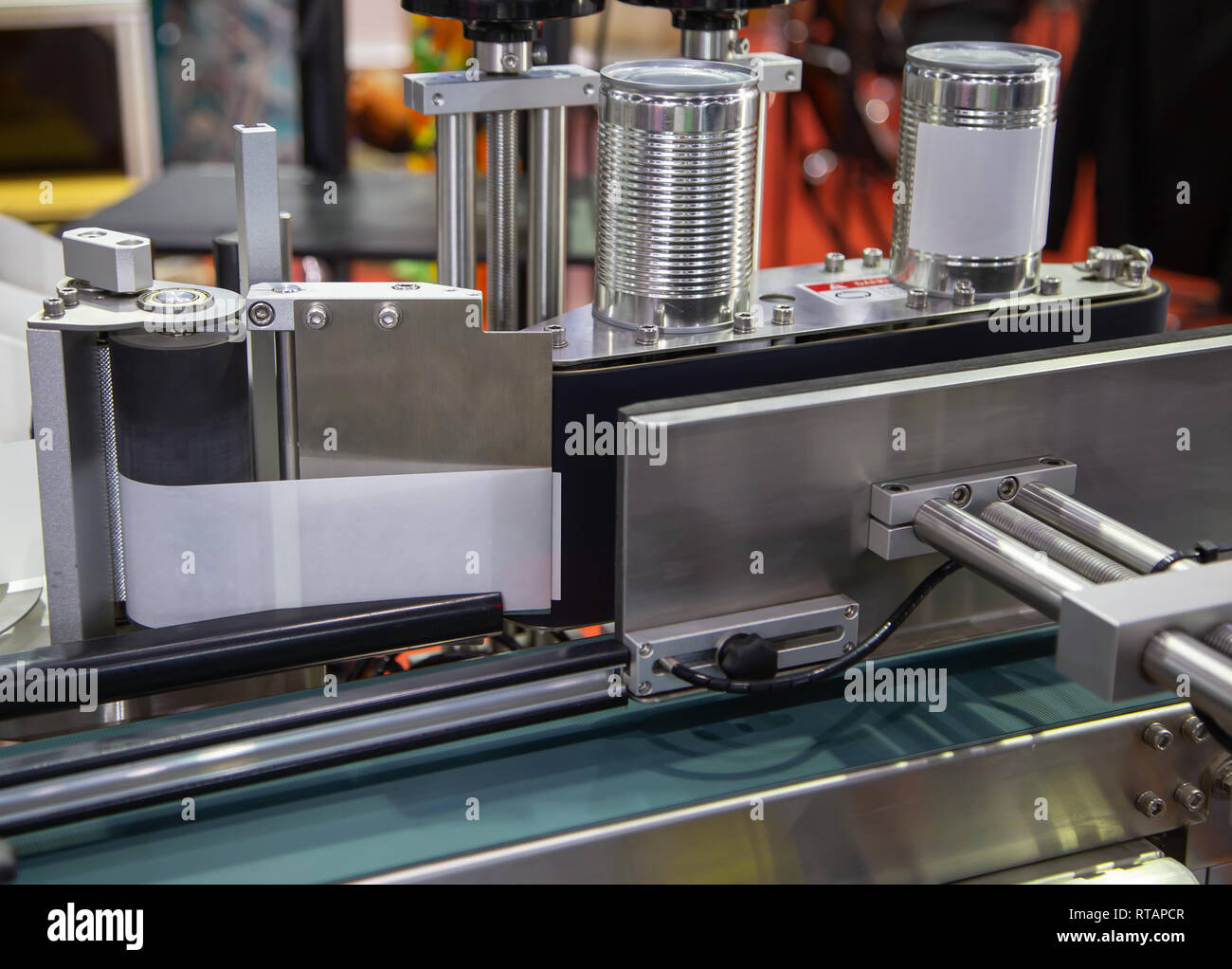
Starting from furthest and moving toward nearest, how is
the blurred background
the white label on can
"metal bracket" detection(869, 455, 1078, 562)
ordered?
the blurred background, the white label on can, "metal bracket" detection(869, 455, 1078, 562)

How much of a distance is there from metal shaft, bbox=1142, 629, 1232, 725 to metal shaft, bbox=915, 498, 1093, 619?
0.09 meters

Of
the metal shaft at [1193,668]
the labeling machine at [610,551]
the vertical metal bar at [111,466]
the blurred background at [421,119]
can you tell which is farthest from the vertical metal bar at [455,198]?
the blurred background at [421,119]

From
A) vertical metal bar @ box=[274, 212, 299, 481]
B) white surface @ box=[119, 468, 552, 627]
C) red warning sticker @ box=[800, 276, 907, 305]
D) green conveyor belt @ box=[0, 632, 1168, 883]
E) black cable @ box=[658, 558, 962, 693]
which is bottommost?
green conveyor belt @ box=[0, 632, 1168, 883]

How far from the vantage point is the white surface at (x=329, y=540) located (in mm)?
783

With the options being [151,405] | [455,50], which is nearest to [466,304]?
[151,405]

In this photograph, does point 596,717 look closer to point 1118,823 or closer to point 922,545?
point 922,545

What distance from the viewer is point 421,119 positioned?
3787 mm

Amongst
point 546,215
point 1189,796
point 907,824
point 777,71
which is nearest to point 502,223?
point 546,215

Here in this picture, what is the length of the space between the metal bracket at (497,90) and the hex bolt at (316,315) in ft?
0.54

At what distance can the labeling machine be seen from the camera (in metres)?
0.73

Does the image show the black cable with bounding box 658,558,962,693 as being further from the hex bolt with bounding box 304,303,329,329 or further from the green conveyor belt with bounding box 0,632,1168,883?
the hex bolt with bounding box 304,303,329,329

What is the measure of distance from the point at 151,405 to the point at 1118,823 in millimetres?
611

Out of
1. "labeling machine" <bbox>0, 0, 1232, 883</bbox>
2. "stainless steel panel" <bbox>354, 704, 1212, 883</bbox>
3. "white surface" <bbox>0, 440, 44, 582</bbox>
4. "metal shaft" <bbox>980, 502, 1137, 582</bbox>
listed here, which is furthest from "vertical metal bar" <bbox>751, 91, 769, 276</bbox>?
"white surface" <bbox>0, 440, 44, 582</bbox>

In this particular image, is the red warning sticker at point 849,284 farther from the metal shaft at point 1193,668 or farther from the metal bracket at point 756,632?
the metal shaft at point 1193,668
